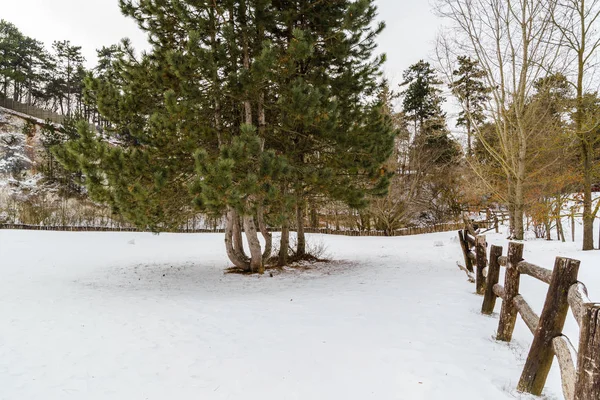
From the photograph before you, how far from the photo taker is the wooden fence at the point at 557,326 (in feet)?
5.98

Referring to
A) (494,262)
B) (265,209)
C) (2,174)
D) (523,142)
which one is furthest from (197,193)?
(2,174)

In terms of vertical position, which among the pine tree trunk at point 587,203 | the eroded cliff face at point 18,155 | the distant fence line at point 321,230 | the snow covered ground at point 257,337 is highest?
the eroded cliff face at point 18,155

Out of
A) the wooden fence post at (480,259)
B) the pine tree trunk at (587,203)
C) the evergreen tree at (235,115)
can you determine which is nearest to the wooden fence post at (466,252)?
the wooden fence post at (480,259)

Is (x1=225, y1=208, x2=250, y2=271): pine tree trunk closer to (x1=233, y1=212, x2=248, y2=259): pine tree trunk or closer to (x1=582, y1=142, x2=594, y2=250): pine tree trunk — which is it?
(x1=233, y1=212, x2=248, y2=259): pine tree trunk

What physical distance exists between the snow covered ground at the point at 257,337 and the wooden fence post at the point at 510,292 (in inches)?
7.0

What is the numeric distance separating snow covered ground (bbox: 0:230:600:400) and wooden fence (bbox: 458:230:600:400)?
0.79ft

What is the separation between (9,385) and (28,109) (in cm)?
3816

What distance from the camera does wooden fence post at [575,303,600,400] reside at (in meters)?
1.78

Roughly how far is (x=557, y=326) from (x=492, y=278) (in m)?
2.14

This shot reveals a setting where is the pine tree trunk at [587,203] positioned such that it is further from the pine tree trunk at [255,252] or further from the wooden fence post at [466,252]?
the pine tree trunk at [255,252]

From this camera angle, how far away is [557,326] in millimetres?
2574

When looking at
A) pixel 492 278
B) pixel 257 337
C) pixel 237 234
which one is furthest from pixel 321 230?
pixel 257 337

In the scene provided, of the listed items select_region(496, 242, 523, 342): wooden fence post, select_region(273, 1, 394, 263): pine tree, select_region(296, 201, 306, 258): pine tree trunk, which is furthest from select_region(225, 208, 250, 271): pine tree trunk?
select_region(496, 242, 523, 342): wooden fence post

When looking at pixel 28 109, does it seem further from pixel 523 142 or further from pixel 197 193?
pixel 523 142
